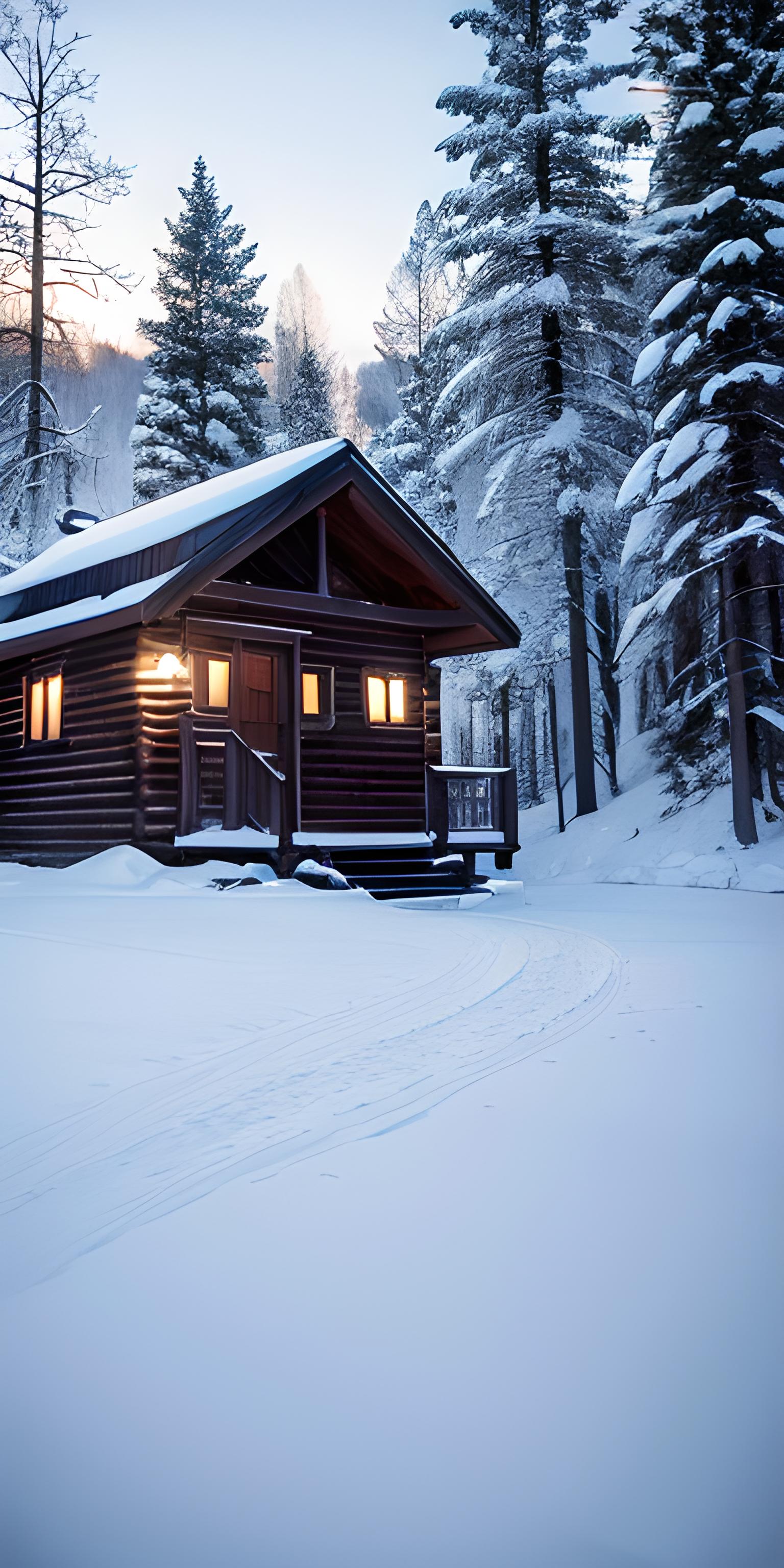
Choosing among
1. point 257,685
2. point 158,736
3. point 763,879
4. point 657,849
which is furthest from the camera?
Answer: point 657,849

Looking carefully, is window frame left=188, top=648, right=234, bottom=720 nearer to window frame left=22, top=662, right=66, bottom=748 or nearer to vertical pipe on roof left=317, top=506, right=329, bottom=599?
vertical pipe on roof left=317, top=506, right=329, bottom=599

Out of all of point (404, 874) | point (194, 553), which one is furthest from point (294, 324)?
point (404, 874)

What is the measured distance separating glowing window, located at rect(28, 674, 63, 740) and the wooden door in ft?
8.82

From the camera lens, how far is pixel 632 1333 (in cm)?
205

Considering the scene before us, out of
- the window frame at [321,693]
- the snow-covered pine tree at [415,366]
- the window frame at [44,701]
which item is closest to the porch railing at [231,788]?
the window frame at [321,693]

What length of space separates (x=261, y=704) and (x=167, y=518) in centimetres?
318

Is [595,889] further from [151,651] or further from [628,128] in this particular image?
[628,128]

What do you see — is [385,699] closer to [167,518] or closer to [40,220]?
[167,518]

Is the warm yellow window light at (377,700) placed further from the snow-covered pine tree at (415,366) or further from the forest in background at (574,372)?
the snow-covered pine tree at (415,366)

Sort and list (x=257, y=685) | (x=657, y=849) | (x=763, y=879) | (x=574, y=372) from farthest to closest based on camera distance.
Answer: (x=574, y=372), (x=657, y=849), (x=257, y=685), (x=763, y=879)

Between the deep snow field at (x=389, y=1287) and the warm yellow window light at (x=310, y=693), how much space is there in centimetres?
1050

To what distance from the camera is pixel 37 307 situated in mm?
24875

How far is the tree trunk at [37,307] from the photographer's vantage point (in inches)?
954

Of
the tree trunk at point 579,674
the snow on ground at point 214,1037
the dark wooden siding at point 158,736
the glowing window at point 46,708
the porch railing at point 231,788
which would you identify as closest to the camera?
the snow on ground at point 214,1037
